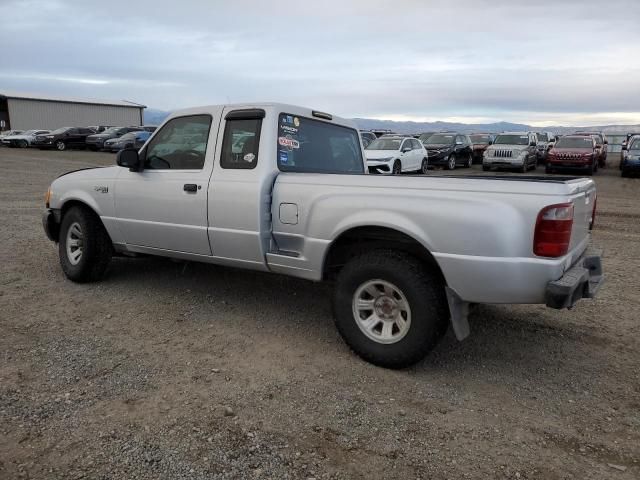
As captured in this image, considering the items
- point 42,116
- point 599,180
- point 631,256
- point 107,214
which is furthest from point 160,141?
point 42,116

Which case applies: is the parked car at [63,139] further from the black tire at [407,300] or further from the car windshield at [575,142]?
the black tire at [407,300]

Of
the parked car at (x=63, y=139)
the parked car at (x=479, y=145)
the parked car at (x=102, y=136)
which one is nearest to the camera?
the parked car at (x=479, y=145)

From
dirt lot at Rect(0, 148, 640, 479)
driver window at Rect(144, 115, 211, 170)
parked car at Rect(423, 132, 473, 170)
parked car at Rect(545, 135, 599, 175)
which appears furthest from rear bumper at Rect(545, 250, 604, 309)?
parked car at Rect(423, 132, 473, 170)

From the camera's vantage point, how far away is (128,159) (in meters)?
4.83

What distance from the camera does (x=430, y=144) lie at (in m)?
23.5

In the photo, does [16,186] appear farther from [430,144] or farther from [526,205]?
[430,144]

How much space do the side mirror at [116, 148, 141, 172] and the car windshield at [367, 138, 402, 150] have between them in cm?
1418

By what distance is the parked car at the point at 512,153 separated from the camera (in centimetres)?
2125

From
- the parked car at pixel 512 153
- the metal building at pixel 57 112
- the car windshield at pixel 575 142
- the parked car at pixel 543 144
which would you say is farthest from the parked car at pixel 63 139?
the car windshield at pixel 575 142

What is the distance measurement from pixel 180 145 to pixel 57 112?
56.2 m

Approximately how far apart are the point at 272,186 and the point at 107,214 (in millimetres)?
2133

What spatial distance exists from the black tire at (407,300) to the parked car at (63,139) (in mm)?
35036

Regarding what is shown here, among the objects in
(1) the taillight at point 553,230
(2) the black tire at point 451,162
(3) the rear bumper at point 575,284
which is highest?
(1) the taillight at point 553,230

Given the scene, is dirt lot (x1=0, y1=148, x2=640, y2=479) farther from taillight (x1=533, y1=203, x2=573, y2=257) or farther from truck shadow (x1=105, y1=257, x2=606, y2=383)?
taillight (x1=533, y1=203, x2=573, y2=257)
